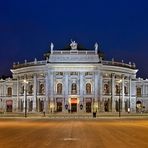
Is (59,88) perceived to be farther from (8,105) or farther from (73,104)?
(8,105)

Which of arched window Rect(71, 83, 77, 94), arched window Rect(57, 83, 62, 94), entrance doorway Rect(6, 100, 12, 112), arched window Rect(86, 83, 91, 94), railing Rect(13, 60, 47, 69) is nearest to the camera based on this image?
arched window Rect(71, 83, 77, 94)

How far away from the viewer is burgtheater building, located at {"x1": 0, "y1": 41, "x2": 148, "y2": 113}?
12988cm

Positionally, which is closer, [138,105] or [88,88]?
[88,88]

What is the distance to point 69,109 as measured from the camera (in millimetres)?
127688

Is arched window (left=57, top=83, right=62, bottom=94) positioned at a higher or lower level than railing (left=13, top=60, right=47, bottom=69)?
lower

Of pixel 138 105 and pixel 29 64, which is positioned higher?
pixel 29 64

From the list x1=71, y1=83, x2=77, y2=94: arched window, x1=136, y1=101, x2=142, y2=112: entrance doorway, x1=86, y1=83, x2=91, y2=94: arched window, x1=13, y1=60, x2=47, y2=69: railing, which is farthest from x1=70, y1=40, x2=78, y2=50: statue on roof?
x1=136, y1=101, x2=142, y2=112: entrance doorway

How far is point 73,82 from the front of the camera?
130m

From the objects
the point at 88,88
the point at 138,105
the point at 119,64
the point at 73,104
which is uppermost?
the point at 119,64

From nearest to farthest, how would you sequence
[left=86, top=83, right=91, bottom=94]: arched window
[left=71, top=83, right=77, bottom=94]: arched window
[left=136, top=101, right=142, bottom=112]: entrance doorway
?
[left=71, top=83, right=77, bottom=94]: arched window
[left=86, top=83, right=91, bottom=94]: arched window
[left=136, top=101, right=142, bottom=112]: entrance doorway

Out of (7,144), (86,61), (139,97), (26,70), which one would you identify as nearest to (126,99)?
(139,97)

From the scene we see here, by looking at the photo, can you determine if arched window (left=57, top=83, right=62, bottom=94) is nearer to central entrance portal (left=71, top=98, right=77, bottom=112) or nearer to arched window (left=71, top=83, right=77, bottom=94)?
arched window (left=71, top=83, right=77, bottom=94)

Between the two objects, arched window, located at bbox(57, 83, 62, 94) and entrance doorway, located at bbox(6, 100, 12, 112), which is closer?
arched window, located at bbox(57, 83, 62, 94)

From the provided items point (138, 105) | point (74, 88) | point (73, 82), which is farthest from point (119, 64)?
point (138, 105)
